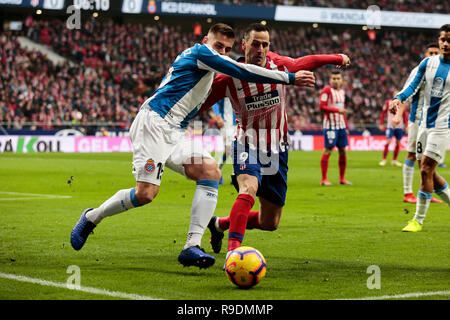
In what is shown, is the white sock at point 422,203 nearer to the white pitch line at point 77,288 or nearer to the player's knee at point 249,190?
the player's knee at point 249,190

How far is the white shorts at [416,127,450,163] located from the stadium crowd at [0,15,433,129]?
18.6 metres

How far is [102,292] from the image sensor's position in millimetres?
4656

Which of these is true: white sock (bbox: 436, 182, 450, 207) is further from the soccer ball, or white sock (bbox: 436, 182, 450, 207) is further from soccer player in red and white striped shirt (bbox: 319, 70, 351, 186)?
soccer player in red and white striped shirt (bbox: 319, 70, 351, 186)

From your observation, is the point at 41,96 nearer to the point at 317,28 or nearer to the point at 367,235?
the point at 317,28

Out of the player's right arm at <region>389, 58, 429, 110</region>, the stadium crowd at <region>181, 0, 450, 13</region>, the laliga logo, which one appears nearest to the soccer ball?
the player's right arm at <region>389, 58, 429, 110</region>

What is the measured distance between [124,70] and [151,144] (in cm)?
3088

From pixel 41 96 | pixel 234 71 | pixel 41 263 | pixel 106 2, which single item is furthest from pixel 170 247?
pixel 106 2

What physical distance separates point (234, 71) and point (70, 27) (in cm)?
3159

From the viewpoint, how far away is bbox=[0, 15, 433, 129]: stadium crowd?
3111cm

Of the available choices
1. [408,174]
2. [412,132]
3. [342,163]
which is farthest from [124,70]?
[408,174]

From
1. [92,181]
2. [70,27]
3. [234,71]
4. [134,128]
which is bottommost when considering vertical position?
[92,181]

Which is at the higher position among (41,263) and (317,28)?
(317,28)

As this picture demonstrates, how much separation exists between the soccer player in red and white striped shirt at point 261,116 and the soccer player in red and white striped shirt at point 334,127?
8.46 metres

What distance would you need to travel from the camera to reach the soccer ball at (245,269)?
16.0ft
